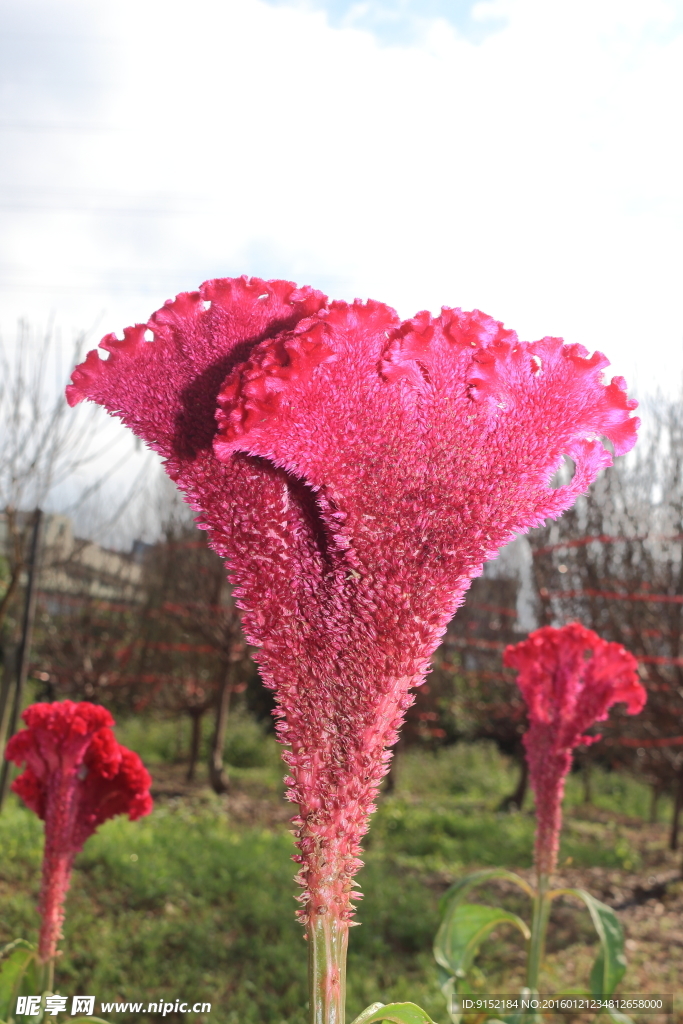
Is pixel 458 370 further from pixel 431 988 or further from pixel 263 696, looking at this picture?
pixel 263 696

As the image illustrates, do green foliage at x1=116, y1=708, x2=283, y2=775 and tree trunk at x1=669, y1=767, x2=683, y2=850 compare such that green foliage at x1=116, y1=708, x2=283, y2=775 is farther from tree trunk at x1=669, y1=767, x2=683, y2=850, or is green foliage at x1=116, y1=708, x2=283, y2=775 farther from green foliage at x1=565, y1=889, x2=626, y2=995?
green foliage at x1=565, y1=889, x2=626, y2=995

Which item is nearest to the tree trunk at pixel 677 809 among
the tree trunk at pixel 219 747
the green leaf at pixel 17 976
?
the tree trunk at pixel 219 747

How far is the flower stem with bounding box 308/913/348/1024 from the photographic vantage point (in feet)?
2.66

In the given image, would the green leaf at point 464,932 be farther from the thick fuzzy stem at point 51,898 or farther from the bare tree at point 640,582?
the bare tree at point 640,582

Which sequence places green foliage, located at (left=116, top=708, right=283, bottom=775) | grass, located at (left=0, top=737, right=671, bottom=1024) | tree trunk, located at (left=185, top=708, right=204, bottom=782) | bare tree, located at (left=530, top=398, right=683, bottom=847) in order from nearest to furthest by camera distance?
grass, located at (left=0, top=737, right=671, bottom=1024) → bare tree, located at (left=530, top=398, right=683, bottom=847) → tree trunk, located at (left=185, top=708, right=204, bottom=782) → green foliage, located at (left=116, top=708, right=283, bottom=775)

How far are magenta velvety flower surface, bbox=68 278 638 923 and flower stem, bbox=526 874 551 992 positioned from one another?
1.50m

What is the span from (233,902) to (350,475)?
4823 millimetres

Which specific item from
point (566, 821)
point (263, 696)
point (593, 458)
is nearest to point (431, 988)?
point (593, 458)

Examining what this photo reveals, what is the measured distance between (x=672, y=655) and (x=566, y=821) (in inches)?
115

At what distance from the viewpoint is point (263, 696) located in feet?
38.2

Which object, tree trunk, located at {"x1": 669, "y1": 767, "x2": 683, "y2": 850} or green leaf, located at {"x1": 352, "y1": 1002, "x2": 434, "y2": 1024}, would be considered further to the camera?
tree trunk, located at {"x1": 669, "y1": 767, "x2": 683, "y2": 850}

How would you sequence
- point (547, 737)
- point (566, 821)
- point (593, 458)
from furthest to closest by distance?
1. point (566, 821)
2. point (547, 737)
3. point (593, 458)

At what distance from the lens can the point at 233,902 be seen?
15.7ft

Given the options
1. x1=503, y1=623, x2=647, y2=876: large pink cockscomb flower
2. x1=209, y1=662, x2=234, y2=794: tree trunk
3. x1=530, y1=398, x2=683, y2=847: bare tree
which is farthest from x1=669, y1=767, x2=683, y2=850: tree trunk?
x1=503, y1=623, x2=647, y2=876: large pink cockscomb flower
